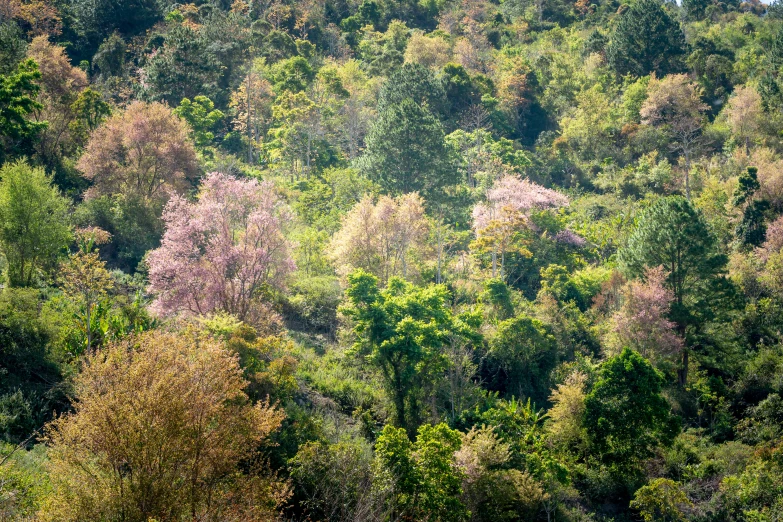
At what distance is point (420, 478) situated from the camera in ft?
78.3

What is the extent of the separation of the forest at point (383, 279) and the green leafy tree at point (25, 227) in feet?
0.51

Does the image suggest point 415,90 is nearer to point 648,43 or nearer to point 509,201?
point 509,201

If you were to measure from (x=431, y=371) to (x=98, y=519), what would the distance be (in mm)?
17544

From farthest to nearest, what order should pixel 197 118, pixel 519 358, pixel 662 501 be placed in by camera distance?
pixel 197 118 → pixel 519 358 → pixel 662 501

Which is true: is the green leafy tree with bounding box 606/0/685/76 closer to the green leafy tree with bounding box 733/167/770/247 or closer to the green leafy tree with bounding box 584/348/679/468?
the green leafy tree with bounding box 733/167/770/247

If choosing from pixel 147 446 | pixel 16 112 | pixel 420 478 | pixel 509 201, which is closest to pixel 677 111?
pixel 509 201

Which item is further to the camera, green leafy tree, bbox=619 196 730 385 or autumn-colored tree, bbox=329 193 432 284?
autumn-colored tree, bbox=329 193 432 284

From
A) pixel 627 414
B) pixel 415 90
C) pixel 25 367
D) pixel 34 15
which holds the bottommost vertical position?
pixel 627 414

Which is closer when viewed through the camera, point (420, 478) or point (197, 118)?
point (420, 478)

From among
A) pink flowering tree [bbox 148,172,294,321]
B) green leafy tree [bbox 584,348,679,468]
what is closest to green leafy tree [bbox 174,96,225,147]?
pink flowering tree [bbox 148,172,294,321]

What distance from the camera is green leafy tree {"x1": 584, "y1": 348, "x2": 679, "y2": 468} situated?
3061 cm

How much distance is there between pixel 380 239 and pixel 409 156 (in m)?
11.6

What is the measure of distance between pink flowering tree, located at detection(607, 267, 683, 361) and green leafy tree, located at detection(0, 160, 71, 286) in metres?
27.6

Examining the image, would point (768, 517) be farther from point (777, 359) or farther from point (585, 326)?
point (585, 326)
